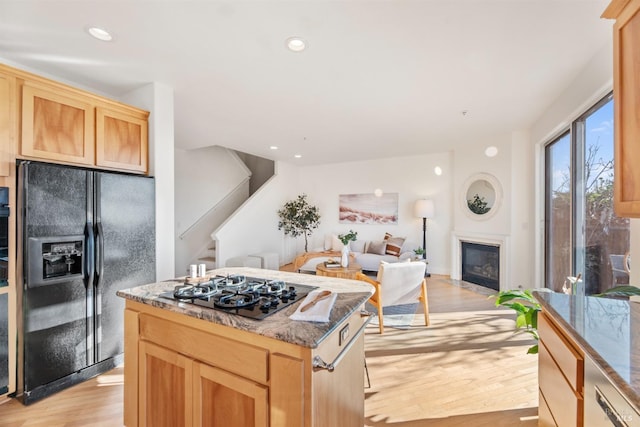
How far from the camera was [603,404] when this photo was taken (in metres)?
0.88

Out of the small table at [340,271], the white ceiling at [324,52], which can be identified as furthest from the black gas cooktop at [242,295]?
the small table at [340,271]

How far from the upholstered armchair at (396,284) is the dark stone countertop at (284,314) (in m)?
1.33

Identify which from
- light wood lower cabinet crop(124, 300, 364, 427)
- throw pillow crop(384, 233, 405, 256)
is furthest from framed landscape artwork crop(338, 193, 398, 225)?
light wood lower cabinet crop(124, 300, 364, 427)

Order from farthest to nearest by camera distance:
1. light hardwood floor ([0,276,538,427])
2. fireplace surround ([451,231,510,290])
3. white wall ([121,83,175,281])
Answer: fireplace surround ([451,231,510,290]), white wall ([121,83,175,281]), light hardwood floor ([0,276,538,427])

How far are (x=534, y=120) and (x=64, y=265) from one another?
5381 mm

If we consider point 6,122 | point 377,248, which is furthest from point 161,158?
point 377,248

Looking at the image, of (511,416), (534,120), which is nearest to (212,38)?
(511,416)

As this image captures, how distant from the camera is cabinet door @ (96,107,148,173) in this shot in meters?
2.32

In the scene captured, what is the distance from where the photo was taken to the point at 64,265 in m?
2.05

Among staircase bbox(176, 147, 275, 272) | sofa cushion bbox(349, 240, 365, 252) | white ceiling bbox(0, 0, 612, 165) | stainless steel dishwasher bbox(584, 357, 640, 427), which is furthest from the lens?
sofa cushion bbox(349, 240, 365, 252)

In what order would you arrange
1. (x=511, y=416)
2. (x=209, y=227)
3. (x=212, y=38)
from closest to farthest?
(x=511, y=416)
(x=212, y=38)
(x=209, y=227)

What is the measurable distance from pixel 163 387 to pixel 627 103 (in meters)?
2.42

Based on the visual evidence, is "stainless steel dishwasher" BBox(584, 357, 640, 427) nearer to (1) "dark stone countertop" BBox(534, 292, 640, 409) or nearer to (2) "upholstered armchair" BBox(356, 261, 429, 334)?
(1) "dark stone countertop" BBox(534, 292, 640, 409)

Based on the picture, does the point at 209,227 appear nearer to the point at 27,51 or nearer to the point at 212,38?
the point at 27,51
